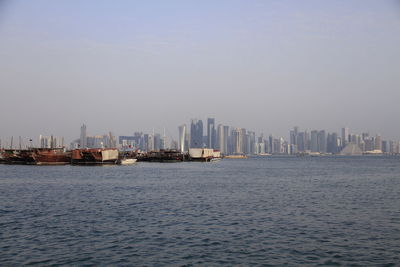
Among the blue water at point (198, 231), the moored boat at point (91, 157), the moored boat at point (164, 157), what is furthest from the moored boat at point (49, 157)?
the blue water at point (198, 231)

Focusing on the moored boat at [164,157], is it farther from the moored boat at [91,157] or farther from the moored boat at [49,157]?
the moored boat at [49,157]

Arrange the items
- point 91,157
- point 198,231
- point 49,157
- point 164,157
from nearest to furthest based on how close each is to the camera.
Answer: point 198,231, point 91,157, point 49,157, point 164,157

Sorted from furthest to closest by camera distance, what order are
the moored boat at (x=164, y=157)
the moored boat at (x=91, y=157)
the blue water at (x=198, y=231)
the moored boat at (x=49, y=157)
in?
the moored boat at (x=164, y=157) → the moored boat at (x=91, y=157) → the moored boat at (x=49, y=157) → the blue water at (x=198, y=231)

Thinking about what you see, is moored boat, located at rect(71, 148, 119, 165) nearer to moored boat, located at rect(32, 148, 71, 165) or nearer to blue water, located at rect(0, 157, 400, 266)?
moored boat, located at rect(32, 148, 71, 165)

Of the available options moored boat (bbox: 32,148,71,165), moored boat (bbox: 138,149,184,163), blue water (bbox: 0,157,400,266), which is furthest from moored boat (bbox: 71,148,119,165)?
blue water (bbox: 0,157,400,266)

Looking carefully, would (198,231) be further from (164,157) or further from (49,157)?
(164,157)

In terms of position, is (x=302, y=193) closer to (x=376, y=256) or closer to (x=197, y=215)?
(x=197, y=215)

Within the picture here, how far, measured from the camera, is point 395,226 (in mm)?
29312

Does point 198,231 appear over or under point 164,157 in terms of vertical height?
under

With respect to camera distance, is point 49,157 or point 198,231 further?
point 49,157

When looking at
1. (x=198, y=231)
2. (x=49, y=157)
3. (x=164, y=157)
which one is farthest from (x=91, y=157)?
(x=198, y=231)

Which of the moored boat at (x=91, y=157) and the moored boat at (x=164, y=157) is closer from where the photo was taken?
the moored boat at (x=91, y=157)

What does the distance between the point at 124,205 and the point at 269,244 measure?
19.0 meters

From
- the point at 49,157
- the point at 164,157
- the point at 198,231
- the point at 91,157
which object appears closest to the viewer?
the point at 198,231
